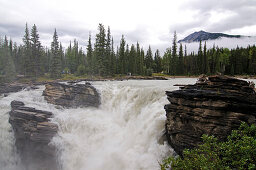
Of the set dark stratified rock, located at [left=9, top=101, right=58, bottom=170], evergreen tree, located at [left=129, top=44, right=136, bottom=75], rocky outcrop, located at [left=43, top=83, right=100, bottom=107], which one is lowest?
dark stratified rock, located at [left=9, top=101, right=58, bottom=170]

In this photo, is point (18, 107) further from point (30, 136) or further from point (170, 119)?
point (170, 119)

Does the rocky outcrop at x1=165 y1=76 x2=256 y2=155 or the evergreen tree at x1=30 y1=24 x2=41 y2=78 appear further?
the evergreen tree at x1=30 y1=24 x2=41 y2=78

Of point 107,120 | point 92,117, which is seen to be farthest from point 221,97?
point 92,117

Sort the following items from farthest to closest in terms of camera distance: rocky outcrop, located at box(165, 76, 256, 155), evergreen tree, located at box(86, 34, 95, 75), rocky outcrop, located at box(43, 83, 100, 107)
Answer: evergreen tree, located at box(86, 34, 95, 75) → rocky outcrop, located at box(43, 83, 100, 107) → rocky outcrop, located at box(165, 76, 256, 155)

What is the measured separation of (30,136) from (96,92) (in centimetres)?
1053

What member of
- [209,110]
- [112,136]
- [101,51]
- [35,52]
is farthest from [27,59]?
[209,110]

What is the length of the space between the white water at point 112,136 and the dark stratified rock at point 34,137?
72cm

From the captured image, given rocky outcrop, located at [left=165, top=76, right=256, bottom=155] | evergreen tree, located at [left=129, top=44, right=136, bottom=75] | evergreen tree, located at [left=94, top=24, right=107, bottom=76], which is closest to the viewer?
rocky outcrop, located at [left=165, top=76, right=256, bottom=155]

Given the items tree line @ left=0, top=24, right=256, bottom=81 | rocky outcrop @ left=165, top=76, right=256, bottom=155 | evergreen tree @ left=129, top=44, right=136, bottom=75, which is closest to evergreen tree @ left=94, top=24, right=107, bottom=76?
tree line @ left=0, top=24, right=256, bottom=81

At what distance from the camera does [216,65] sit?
248 ft

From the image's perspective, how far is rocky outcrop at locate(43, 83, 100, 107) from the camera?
2408 cm

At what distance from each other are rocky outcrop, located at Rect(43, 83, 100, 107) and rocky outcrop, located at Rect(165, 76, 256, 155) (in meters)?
14.6

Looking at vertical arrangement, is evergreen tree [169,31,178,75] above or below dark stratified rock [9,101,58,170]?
above

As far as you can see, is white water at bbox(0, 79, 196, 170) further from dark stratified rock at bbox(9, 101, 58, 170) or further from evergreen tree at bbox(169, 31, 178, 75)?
evergreen tree at bbox(169, 31, 178, 75)
